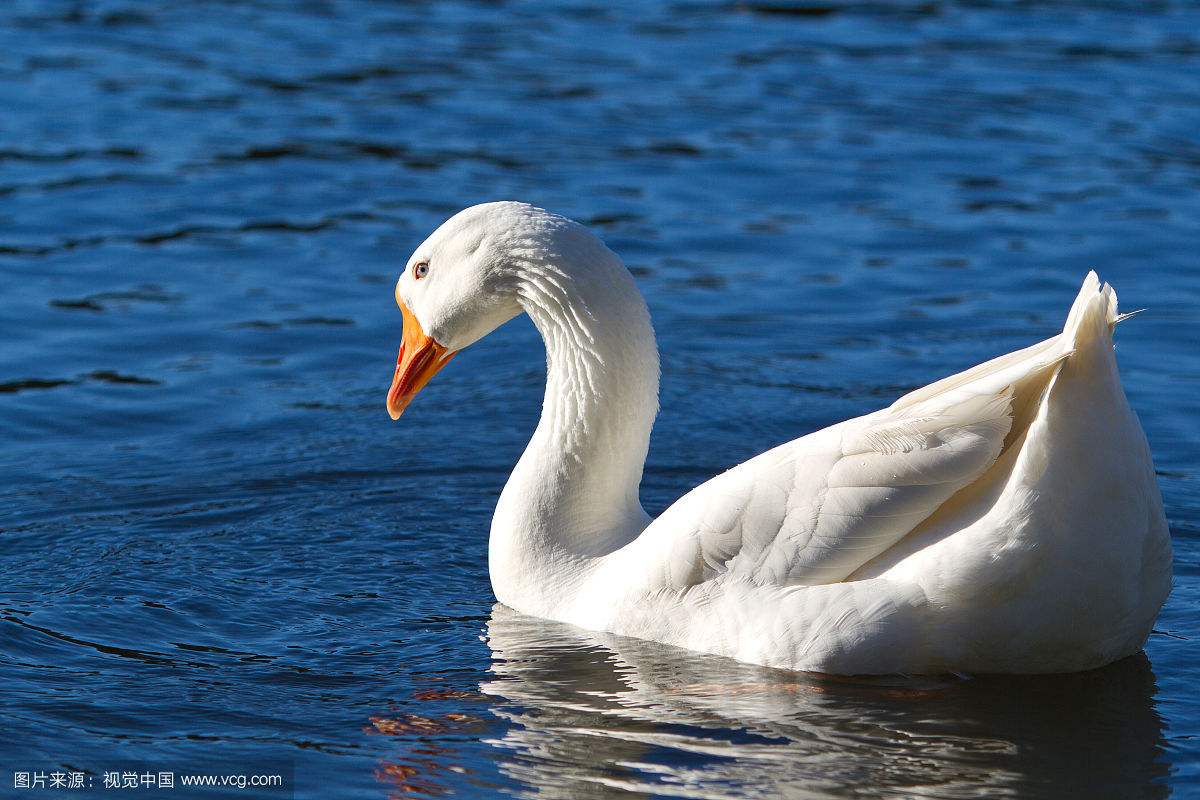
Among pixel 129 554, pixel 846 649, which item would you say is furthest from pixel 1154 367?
pixel 129 554

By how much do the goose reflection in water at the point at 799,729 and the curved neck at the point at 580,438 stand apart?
470 millimetres

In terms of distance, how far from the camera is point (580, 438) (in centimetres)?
756

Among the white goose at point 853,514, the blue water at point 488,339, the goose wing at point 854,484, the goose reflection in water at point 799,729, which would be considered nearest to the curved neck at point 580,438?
the white goose at point 853,514

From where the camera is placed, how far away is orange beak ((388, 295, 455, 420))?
7750mm

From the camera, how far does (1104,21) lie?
1925cm

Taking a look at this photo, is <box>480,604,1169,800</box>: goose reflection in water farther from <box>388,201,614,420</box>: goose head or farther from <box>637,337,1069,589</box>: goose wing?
<box>388,201,614,420</box>: goose head

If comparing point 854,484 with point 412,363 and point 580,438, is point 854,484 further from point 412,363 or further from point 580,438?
point 412,363

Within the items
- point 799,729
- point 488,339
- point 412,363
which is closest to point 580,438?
point 412,363

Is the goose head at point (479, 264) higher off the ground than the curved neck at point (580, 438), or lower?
higher

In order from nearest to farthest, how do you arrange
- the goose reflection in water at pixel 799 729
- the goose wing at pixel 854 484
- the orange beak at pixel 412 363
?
1. the goose reflection in water at pixel 799 729
2. the goose wing at pixel 854 484
3. the orange beak at pixel 412 363

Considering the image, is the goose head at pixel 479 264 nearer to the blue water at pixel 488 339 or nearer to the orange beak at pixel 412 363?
the orange beak at pixel 412 363

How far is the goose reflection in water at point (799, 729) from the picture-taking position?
599 centimetres

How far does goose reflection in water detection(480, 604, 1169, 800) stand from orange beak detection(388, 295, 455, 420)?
1.27 metres

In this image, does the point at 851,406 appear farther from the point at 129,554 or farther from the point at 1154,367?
the point at 129,554
